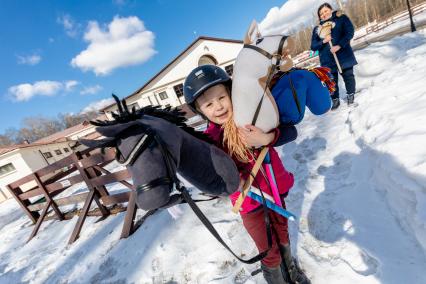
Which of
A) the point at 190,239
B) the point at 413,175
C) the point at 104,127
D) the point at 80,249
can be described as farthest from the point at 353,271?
the point at 80,249

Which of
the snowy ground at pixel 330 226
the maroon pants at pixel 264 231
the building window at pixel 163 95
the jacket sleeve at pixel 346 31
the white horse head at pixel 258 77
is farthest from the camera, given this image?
the building window at pixel 163 95

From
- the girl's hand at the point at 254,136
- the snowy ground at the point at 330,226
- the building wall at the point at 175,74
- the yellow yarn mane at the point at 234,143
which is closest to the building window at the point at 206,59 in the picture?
the building wall at the point at 175,74

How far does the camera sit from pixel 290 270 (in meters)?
1.89

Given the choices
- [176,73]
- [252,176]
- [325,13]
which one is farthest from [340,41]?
[176,73]

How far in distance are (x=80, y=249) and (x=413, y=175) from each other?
191 inches

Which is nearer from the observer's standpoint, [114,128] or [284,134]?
[114,128]

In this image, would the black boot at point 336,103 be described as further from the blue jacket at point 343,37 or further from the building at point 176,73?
the building at point 176,73

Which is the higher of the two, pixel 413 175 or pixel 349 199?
pixel 413 175

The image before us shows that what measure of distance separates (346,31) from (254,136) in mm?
4439

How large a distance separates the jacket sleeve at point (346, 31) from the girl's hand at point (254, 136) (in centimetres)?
424

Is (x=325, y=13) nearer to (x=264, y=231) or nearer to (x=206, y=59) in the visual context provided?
(x=264, y=231)

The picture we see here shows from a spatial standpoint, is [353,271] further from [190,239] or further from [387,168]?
[190,239]

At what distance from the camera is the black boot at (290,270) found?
186 centimetres

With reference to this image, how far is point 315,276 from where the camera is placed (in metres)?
1.95
